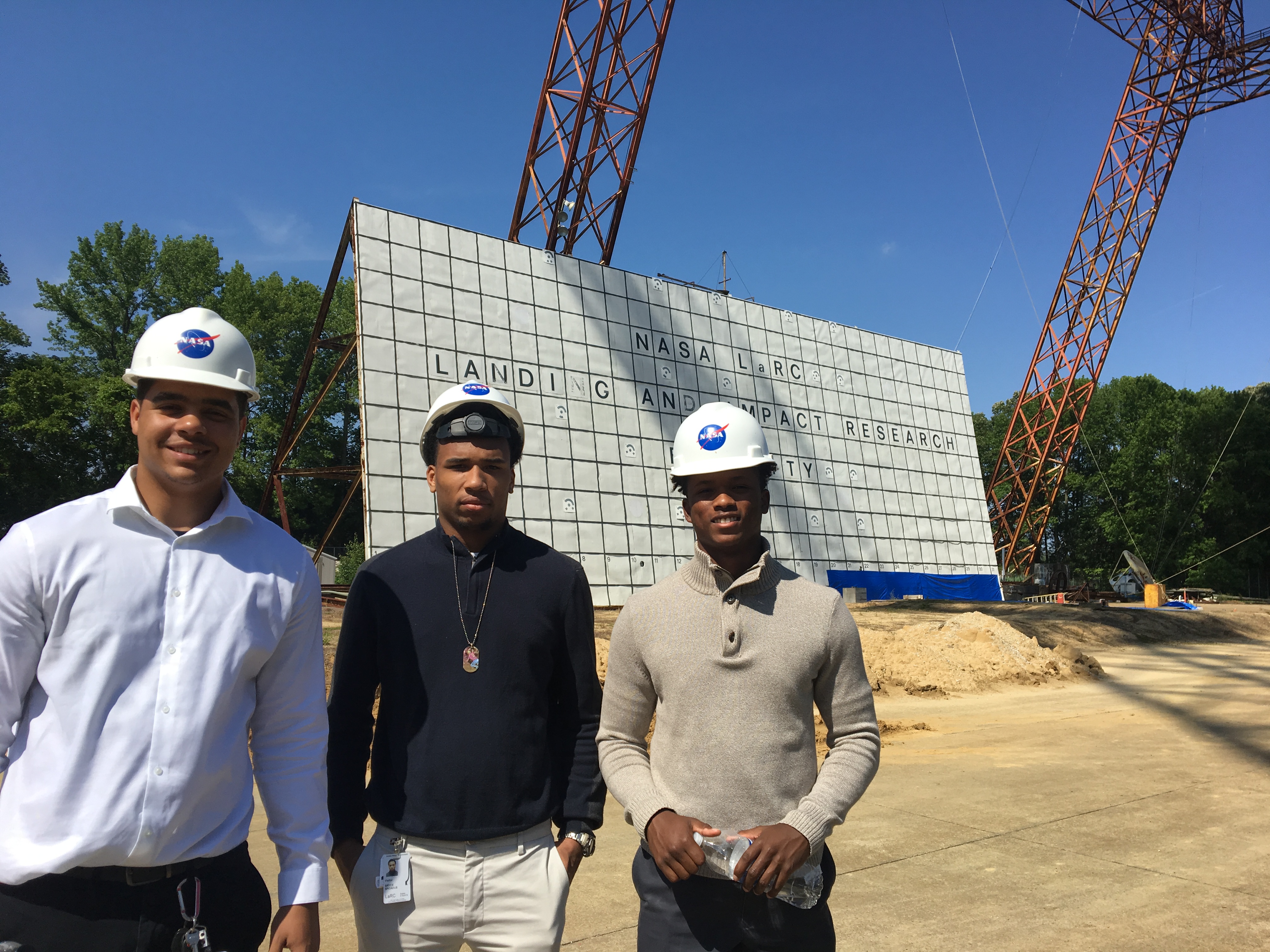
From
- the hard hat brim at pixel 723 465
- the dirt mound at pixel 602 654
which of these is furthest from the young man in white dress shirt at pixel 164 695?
the dirt mound at pixel 602 654

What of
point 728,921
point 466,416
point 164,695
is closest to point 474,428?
point 466,416

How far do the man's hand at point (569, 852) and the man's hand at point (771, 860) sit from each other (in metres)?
0.53

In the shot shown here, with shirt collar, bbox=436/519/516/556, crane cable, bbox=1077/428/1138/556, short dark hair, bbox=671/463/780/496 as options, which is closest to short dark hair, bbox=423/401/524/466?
shirt collar, bbox=436/519/516/556

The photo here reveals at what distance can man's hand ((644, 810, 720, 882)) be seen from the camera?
1840 millimetres

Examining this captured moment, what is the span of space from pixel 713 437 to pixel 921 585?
21479mm

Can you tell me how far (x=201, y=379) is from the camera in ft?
5.85

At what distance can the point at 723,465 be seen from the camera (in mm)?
2082

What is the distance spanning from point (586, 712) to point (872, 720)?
768 millimetres

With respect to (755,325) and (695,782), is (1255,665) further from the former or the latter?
(695,782)

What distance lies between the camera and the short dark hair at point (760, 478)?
214 centimetres

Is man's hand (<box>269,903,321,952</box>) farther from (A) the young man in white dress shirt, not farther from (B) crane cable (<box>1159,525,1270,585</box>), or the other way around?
(B) crane cable (<box>1159,525,1270,585</box>)

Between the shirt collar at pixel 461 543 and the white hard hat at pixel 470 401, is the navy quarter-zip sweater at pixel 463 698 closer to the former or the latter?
the shirt collar at pixel 461 543

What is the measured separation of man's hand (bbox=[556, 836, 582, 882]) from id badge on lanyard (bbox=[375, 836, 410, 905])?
14.9 inches

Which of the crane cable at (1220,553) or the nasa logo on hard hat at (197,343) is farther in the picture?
the crane cable at (1220,553)
